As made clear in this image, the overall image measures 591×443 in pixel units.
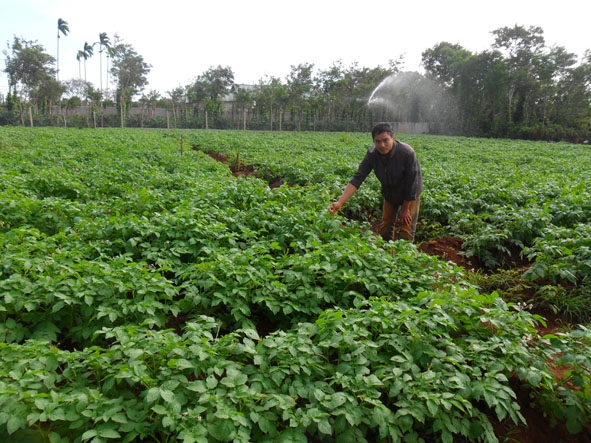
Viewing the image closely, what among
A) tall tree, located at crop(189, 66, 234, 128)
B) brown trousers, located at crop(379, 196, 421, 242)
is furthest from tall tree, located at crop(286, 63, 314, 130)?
brown trousers, located at crop(379, 196, 421, 242)

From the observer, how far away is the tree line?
137 ft

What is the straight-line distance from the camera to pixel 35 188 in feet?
22.3

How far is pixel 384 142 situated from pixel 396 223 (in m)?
1.60

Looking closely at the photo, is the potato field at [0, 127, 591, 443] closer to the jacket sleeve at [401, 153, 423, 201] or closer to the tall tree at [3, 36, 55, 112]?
the jacket sleeve at [401, 153, 423, 201]

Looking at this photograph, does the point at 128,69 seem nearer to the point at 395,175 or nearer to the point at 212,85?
the point at 212,85

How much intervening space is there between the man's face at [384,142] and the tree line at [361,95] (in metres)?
41.4

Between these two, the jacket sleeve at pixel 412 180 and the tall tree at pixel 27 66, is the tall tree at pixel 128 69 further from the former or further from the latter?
the jacket sleeve at pixel 412 180

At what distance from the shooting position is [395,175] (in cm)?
523

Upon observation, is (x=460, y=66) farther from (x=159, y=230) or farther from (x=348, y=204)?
(x=159, y=230)

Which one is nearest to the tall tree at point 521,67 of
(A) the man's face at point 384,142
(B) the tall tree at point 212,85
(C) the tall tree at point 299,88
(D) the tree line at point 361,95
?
(D) the tree line at point 361,95

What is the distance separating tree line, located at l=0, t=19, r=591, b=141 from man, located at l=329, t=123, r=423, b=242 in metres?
40.9

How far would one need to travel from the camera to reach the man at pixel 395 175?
4.98 m

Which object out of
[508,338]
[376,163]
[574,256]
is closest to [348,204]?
[376,163]

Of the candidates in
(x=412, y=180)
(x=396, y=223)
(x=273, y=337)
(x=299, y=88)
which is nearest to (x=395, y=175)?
(x=412, y=180)
